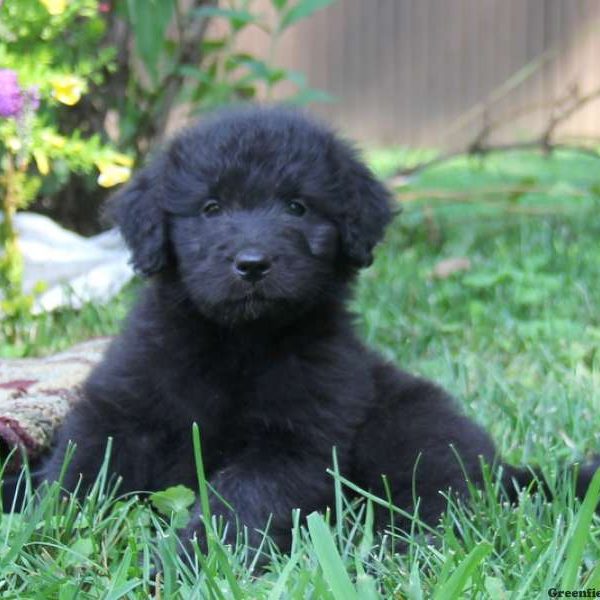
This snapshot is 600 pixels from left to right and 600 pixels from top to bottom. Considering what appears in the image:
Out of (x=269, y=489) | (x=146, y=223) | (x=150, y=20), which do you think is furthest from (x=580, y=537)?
(x=150, y=20)

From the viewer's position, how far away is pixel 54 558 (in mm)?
2236

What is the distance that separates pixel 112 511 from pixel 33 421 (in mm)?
667

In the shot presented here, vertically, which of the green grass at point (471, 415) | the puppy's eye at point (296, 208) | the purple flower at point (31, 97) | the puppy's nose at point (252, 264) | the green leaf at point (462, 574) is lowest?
the green grass at point (471, 415)

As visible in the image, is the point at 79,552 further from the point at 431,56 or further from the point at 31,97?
the point at 431,56

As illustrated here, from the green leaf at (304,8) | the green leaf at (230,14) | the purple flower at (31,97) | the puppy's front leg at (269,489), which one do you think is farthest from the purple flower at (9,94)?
the green leaf at (304,8)

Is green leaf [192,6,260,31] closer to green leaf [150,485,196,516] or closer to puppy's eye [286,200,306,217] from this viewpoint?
puppy's eye [286,200,306,217]

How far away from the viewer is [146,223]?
2.88 metres

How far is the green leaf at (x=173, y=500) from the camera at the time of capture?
2484 mm

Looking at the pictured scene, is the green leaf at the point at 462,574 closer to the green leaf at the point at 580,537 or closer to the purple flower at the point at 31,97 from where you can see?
the green leaf at the point at 580,537

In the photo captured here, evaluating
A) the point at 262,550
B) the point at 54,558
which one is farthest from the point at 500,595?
the point at 54,558

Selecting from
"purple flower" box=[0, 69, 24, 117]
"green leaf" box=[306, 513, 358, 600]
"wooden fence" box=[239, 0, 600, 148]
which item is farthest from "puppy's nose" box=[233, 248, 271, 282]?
"wooden fence" box=[239, 0, 600, 148]

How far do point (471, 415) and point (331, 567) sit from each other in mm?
1638

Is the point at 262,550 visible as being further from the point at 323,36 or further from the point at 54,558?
the point at 323,36

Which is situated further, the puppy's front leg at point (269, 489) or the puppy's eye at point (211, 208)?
the puppy's eye at point (211, 208)
